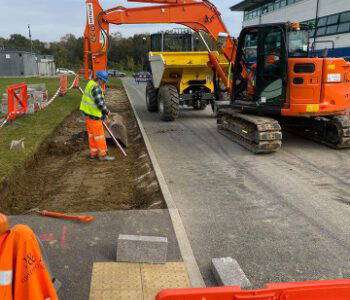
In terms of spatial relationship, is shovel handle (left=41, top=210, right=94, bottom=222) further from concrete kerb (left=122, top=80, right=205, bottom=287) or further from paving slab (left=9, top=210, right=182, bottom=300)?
concrete kerb (left=122, top=80, right=205, bottom=287)

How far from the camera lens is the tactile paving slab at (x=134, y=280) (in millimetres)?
3696

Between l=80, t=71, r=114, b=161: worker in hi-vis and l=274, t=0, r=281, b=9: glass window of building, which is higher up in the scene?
l=274, t=0, r=281, b=9: glass window of building

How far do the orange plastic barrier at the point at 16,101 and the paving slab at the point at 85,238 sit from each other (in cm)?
743

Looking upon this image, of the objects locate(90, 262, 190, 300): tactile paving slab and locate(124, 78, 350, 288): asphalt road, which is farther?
locate(124, 78, 350, 288): asphalt road

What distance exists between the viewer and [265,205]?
5.85 m

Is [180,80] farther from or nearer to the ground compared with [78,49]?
nearer to the ground

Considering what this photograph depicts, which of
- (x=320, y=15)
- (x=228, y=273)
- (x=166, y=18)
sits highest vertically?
(x=320, y=15)

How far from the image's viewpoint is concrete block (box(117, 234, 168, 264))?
4.19m

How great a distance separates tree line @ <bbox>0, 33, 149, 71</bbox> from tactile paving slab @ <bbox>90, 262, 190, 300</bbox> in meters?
49.3

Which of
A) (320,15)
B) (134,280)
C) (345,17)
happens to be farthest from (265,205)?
(320,15)

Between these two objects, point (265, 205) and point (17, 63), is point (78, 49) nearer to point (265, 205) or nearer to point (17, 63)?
point (17, 63)

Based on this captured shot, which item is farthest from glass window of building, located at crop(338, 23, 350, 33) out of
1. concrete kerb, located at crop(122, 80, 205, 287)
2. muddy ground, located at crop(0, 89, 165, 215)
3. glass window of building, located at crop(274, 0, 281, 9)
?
concrete kerb, located at crop(122, 80, 205, 287)

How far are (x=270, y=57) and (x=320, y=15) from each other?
2520cm

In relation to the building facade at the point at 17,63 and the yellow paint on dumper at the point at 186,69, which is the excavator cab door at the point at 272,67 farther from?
the building facade at the point at 17,63
